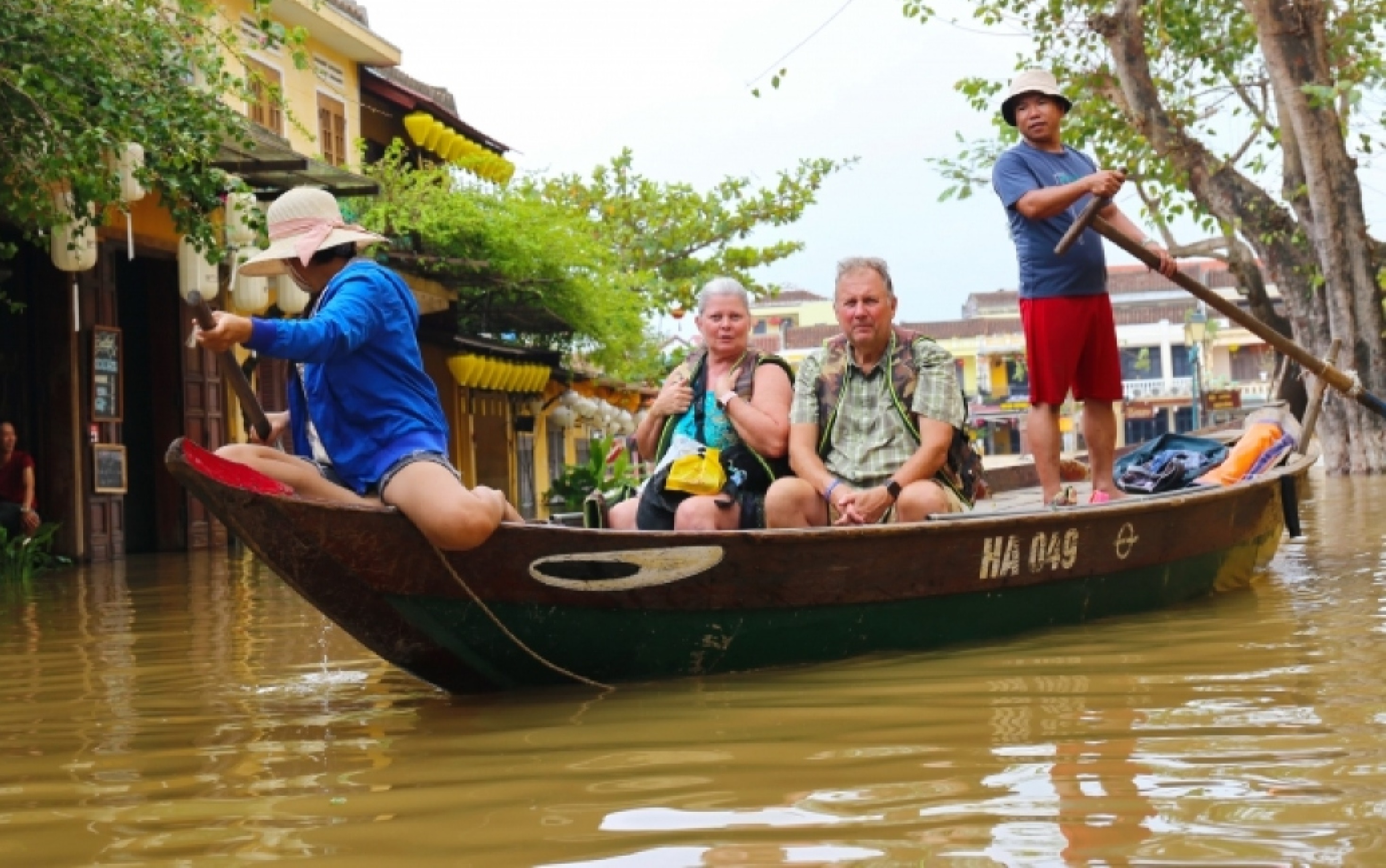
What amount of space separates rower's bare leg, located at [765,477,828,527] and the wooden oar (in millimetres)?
1457

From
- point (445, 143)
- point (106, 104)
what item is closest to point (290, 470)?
point (106, 104)

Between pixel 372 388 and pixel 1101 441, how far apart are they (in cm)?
319

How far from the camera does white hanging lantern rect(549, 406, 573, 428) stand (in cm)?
2767

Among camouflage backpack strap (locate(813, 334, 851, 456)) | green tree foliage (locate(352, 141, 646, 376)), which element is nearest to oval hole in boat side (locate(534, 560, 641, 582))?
camouflage backpack strap (locate(813, 334, 851, 456))

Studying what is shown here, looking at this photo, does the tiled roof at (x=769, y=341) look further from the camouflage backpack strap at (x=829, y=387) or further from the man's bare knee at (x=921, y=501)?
the man's bare knee at (x=921, y=501)

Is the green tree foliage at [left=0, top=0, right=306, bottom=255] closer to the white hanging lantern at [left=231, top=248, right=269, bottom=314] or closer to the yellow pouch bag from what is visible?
the white hanging lantern at [left=231, top=248, right=269, bottom=314]

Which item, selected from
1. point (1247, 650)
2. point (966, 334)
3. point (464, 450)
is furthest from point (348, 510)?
point (966, 334)

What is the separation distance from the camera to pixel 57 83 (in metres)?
8.94

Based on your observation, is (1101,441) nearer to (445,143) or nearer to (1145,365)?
(445,143)

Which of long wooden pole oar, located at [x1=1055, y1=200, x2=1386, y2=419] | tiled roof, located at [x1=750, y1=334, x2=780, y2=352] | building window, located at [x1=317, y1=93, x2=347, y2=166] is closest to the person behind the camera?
long wooden pole oar, located at [x1=1055, y1=200, x2=1386, y2=419]

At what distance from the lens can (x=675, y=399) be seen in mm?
5531

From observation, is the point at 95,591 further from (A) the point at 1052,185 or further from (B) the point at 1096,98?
(B) the point at 1096,98

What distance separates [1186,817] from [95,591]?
799cm

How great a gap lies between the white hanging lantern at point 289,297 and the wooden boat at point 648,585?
976cm
